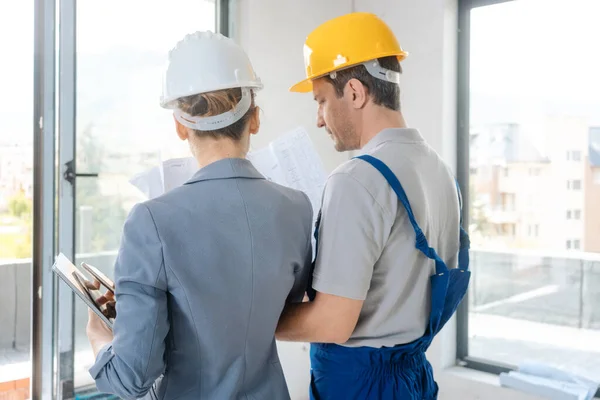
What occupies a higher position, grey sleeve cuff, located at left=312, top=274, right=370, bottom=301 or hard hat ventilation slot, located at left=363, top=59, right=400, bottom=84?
hard hat ventilation slot, located at left=363, top=59, right=400, bottom=84

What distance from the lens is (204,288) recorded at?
36.8 inches

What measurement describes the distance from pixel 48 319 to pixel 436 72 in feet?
5.83

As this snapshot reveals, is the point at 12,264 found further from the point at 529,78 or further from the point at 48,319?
the point at 529,78

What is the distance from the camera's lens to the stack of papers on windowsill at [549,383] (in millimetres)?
2135

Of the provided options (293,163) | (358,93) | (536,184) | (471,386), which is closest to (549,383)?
(471,386)

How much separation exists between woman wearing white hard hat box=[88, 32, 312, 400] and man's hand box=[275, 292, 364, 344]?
70 millimetres

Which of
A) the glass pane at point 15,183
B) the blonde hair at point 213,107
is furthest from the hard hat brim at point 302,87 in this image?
the glass pane at point 15,183

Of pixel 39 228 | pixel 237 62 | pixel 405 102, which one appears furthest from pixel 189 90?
pixel 405 102

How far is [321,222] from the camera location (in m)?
1.10

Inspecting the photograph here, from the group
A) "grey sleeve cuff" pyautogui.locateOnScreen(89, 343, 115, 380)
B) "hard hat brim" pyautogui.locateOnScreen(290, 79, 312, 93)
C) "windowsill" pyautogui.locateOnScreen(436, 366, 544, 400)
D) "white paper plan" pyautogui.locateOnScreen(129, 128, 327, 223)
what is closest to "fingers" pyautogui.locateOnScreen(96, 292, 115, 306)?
"grey sleeve cuff" pyautogui.locateOnScreen(89, 343, 115, 380)

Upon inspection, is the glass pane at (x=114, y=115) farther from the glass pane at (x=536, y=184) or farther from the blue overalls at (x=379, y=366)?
the glass pane at (x=536, y=184)

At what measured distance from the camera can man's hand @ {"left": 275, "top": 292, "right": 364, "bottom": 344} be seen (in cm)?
108

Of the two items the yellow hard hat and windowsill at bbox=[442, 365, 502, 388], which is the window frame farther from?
the yellow hard hat

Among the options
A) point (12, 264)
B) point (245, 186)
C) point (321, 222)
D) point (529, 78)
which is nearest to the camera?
point (245, 186)
